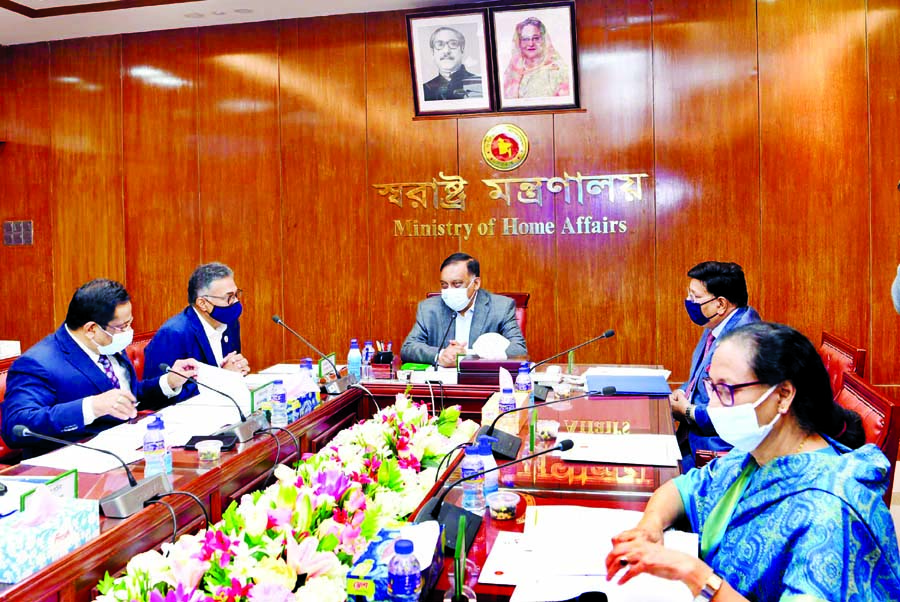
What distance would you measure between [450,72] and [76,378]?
3.43 m

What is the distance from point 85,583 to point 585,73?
4552mm

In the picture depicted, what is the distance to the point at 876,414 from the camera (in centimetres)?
204

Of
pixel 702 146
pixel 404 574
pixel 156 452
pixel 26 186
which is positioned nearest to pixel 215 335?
pixel 156 452

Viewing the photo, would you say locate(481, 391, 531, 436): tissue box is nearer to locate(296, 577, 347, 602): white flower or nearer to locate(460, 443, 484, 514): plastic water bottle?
locate(460, 443, 484, 514): plastic water bottle

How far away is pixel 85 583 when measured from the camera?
1.55 m

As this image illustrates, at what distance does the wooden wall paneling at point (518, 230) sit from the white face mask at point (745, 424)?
376cm

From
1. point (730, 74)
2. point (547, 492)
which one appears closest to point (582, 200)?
point (730, 74)

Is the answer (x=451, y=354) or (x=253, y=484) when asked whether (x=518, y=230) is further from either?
(x=253, y=484)

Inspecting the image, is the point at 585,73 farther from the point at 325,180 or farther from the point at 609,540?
the point at 609,540

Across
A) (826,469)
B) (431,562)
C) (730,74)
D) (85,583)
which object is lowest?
(85,583)

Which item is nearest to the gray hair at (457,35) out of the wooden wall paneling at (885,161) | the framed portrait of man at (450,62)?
the framed portrait of man at (450,62)

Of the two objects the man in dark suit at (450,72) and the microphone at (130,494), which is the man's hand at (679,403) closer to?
the microphone at (130,494)

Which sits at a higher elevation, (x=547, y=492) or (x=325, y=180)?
(x=325, y=180)

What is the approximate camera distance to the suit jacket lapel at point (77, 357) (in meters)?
2.79
